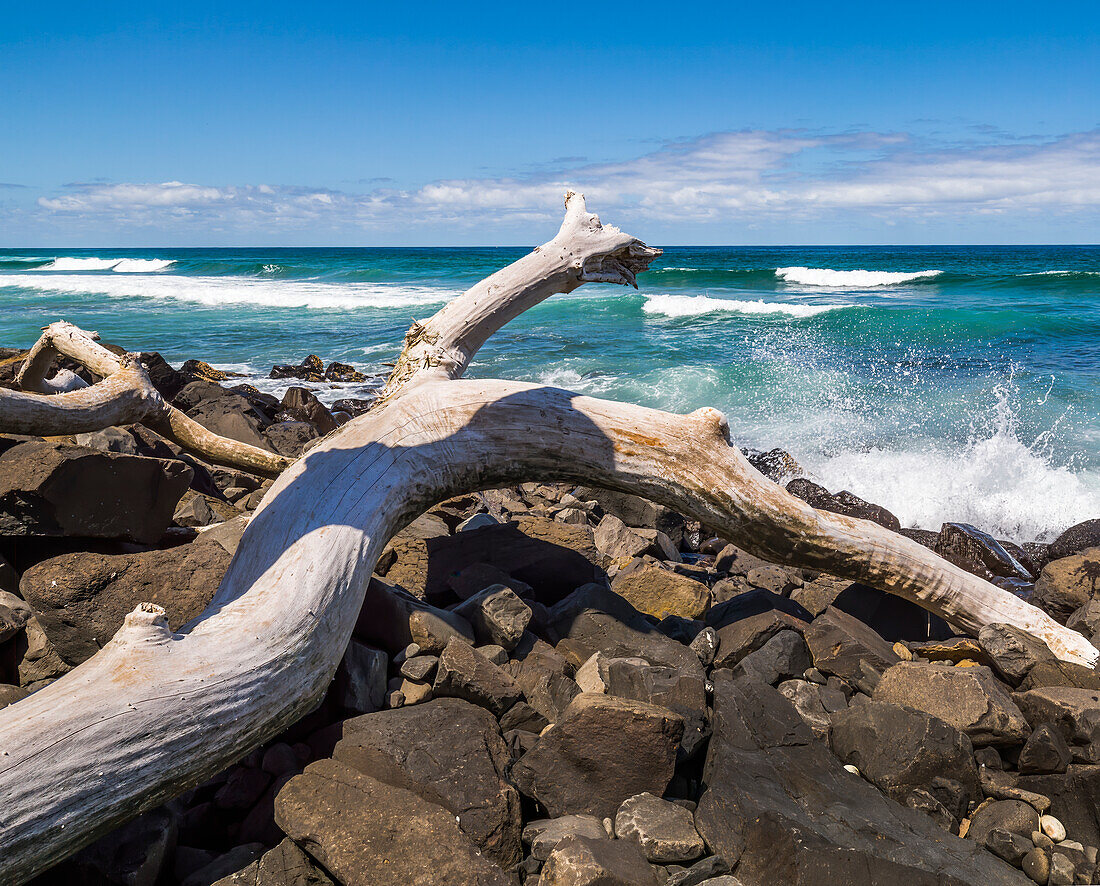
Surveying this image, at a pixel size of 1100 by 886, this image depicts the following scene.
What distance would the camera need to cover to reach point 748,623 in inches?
156

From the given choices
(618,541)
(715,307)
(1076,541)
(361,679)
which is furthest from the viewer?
(715,307)

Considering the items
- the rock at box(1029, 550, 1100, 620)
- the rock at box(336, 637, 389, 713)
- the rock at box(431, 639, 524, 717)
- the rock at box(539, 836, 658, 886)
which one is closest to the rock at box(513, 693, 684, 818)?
the rock at box(539, 836, 658, 886)

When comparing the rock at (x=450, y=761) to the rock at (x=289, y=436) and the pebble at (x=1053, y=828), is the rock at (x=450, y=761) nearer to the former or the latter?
the pebble at (x=1053, y=828)

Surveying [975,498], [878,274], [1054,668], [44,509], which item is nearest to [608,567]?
[1054,668]

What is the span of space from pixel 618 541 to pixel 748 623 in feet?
6.81

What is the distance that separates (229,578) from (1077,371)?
16.3 metres

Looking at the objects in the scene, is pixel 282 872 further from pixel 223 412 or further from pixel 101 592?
pixel 223 412

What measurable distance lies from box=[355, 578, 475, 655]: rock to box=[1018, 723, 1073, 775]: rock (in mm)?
2363

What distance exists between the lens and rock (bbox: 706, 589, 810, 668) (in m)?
3.86

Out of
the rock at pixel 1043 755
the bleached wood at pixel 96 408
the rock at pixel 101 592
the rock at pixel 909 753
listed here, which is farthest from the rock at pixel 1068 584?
the bleached wood at pixel 96 408

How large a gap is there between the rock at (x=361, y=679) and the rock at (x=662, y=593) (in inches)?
63.3

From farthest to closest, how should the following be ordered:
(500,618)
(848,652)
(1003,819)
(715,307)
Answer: (715,307), (848,652), (500,618), (1003,819)

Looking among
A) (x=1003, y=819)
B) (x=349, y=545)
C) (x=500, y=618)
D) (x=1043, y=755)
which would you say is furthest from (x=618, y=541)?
(x=1003, y=819)

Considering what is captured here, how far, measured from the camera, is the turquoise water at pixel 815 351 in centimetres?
916
